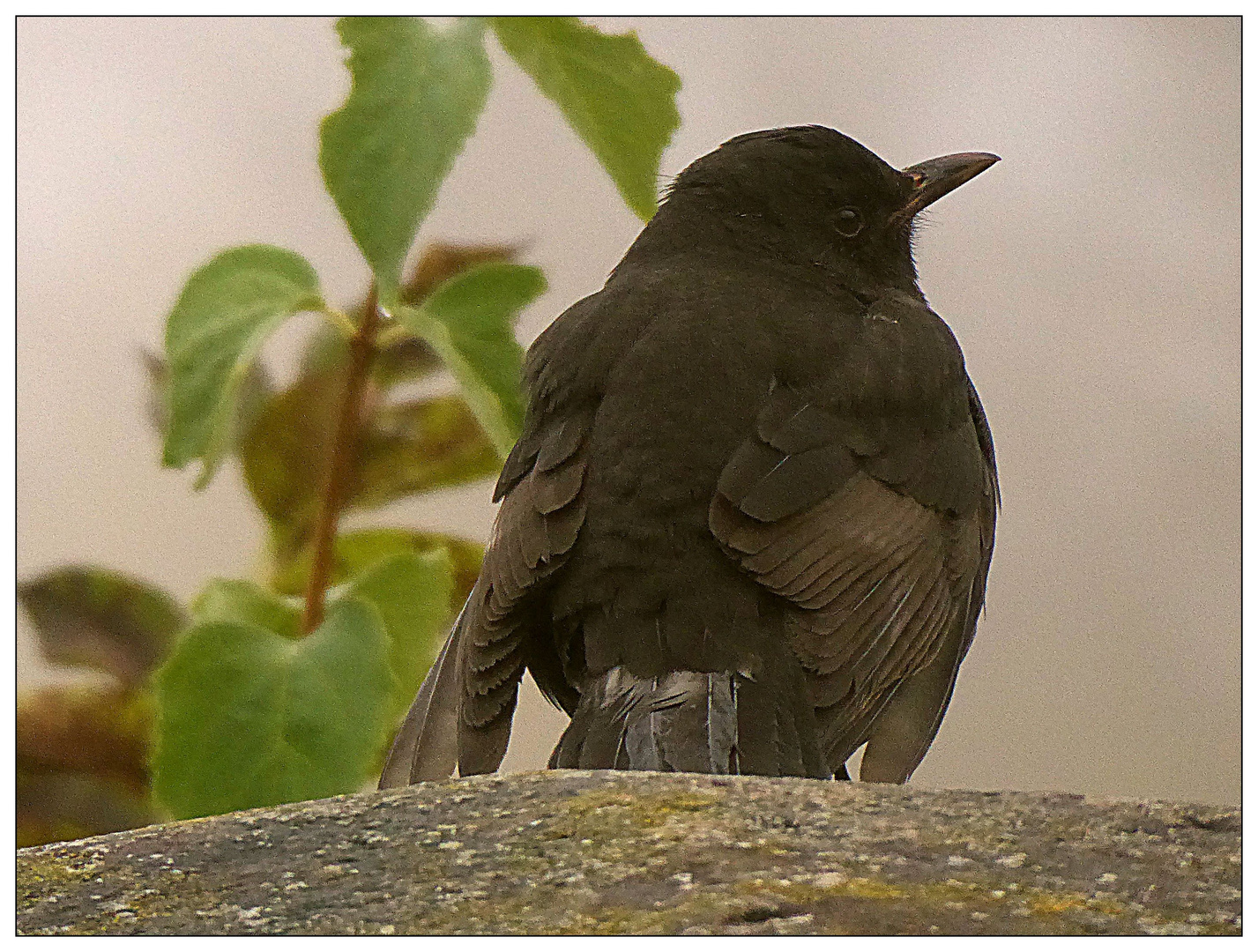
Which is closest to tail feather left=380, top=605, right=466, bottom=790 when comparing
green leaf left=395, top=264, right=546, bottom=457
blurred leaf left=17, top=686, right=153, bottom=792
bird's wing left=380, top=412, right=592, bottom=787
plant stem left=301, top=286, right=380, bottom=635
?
bird's wing left=380, top=412, right=592, bottom=787

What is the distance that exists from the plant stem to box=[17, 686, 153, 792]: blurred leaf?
1.16 ft

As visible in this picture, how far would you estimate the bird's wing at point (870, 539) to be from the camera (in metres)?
1.95

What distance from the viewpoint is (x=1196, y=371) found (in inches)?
92.2

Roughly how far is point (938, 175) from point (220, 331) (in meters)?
1.23

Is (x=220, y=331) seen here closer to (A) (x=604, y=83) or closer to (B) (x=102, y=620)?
(B) (x=102, y=620)

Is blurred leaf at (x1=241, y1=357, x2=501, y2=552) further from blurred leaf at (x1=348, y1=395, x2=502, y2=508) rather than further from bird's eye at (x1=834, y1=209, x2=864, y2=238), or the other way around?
bird's eye at (x1=834, y1=209, x2=864, y2=238)

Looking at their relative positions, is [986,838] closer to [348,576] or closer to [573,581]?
[573,581]

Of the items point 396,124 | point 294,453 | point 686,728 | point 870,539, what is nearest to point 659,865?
point 686,728

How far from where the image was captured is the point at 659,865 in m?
1.24

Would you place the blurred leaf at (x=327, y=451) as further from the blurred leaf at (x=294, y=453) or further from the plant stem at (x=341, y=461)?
the plant stem at (x=341, y=461)

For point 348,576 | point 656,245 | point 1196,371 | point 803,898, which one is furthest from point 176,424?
point 1196,371

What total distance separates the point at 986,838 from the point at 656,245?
137 cm

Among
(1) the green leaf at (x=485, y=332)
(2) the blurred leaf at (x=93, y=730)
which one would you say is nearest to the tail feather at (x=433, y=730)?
(1) the green leaf at (x=485, y=332)

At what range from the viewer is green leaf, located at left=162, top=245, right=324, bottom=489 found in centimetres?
227
